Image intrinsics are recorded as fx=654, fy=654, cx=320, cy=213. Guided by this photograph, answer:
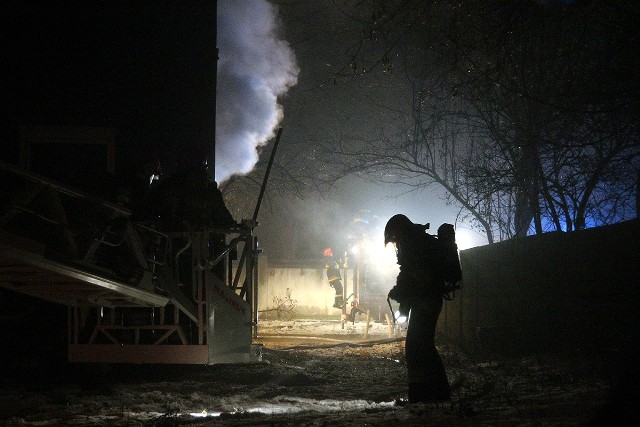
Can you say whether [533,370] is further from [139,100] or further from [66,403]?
[139,100]

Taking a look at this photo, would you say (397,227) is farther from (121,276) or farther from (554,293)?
(554,293)

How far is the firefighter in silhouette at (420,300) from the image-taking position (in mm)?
6258

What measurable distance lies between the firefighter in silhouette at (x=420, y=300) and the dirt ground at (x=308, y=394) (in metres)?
0.29

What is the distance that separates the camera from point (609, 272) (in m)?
7.42

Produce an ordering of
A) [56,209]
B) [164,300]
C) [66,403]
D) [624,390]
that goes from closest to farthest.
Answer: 1. [624,390]
2. [56,209]
3. [66,403]
4. [164,300]

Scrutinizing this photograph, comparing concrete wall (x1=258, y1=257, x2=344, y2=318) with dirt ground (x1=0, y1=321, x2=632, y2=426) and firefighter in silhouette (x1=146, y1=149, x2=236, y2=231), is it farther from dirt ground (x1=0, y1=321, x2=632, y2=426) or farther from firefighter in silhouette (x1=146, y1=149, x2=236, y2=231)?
firefighter in silhouette (x1=146, y1=149, x2=236, y2=231)

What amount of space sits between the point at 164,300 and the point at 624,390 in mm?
4810

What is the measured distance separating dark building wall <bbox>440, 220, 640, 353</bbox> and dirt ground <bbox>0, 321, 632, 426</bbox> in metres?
0.36

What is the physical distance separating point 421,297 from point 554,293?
10.6 feet

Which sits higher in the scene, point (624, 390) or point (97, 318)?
point (97, 318)

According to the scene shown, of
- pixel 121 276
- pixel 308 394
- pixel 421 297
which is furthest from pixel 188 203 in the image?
pixel 421 297

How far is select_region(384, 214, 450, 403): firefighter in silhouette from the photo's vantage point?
6.26 m

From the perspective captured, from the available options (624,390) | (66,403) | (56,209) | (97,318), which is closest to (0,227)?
(56,209)

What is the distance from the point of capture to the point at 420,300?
21.0 ft
